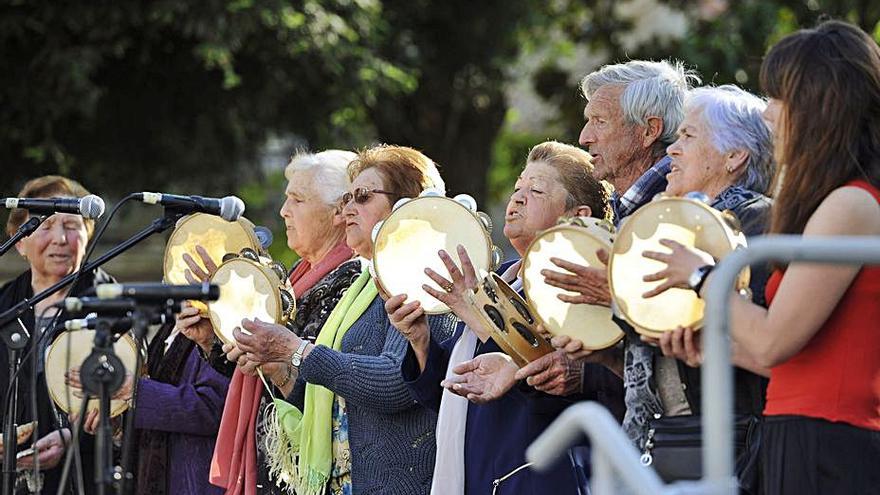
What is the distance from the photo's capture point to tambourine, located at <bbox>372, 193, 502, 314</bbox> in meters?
4.42

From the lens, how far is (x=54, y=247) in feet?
20.3

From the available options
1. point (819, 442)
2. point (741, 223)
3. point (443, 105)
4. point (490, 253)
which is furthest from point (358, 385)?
point (443, 105)

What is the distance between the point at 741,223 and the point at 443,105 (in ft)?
32.3

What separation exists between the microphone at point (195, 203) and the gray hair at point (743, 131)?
1.48 m

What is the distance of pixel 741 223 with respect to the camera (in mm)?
3809

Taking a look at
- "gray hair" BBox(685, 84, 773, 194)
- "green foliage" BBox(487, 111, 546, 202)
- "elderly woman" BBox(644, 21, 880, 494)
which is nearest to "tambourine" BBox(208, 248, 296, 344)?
"gray hair" BBox(685, 84, 773, 194)

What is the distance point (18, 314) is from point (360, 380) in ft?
3.79

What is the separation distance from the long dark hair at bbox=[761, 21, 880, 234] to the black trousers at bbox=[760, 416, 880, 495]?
18.8 inches

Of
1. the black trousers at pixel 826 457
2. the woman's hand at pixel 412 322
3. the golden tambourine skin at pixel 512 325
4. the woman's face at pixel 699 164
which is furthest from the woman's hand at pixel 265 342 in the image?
the black trousers at pixel 826 457

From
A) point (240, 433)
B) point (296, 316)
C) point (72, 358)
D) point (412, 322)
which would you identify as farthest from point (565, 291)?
point (72, 358)

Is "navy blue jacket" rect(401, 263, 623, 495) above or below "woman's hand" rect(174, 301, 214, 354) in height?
below

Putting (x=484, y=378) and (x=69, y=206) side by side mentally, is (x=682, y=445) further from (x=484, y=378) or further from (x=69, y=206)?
(x=69, y=206)

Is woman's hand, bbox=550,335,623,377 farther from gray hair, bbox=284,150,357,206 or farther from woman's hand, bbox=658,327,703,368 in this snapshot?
gray hair, bbox=284,150,357,206

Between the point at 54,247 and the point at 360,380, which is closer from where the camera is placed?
the point at 360,380
